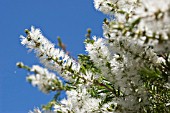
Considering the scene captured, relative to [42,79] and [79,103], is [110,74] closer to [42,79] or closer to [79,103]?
[79,103]

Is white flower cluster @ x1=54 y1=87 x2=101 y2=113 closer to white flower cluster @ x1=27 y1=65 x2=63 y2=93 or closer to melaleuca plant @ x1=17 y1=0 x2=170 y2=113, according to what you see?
melaleuca plant @ x1=17 y1=0 x2=170 y2=113

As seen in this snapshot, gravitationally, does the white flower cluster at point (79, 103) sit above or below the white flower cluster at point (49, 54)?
below

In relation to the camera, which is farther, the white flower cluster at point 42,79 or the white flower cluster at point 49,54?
the white flower cluster at point 49,54

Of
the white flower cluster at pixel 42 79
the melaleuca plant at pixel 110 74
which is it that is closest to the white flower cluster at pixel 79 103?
the melaleuca plant at pixel 110 74

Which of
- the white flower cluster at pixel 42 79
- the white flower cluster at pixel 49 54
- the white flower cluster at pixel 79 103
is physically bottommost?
the white flower cluster at pixel 42 79

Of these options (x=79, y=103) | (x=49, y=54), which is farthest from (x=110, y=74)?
(x=49, y=54)

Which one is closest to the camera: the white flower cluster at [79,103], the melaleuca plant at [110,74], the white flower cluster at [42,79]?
the white flower cluster at [42,79]

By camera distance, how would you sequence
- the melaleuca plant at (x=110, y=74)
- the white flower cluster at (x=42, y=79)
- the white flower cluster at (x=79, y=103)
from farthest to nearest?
the white flower cluster at (x=79, y=103)
the melaleuca plant at (x=110, y=74)
the white flower cluster at (x=42, y=79)

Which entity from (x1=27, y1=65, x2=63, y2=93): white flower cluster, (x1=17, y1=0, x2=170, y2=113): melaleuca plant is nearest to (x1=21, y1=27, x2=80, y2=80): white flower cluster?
(x1=17, y1=0, x2=170, y2=113): melaleuca plant

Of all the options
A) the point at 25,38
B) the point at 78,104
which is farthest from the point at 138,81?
the point at 25,38

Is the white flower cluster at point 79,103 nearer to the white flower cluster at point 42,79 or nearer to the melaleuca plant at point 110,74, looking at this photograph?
the melaleuca plant at point 110,74

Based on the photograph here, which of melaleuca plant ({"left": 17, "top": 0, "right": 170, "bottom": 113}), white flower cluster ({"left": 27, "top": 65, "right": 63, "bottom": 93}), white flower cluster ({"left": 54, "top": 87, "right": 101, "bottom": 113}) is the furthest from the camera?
white flower cluster ({"left": 54, "top": 87, "right": 101, "bottom": 113})
